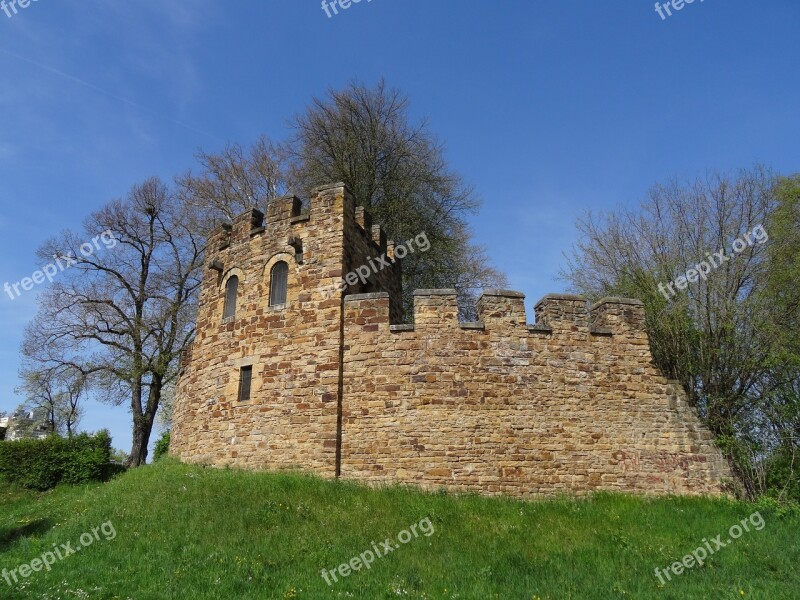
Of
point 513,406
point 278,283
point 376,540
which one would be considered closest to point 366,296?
point 278,283

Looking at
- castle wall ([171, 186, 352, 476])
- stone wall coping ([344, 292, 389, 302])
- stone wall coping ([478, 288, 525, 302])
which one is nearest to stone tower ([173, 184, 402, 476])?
castle wall ([171, 186, 352, 476])

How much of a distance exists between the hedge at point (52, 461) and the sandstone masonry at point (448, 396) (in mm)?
4584

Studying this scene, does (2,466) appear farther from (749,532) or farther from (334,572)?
(749,532)

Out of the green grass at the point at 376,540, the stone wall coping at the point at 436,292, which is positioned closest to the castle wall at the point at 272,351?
the green grass at the point at 376,540

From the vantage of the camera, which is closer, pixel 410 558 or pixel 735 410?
pixel 410 558

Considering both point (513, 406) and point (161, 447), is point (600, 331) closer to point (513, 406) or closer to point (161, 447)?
point (513, 406)

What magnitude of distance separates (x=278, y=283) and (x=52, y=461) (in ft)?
28.4

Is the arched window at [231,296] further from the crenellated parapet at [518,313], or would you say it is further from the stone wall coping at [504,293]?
the stone wall coping at [504,293]

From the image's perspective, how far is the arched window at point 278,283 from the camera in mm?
14766

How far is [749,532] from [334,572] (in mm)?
7070

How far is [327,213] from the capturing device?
14.8m

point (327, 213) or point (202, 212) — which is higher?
point (202, 212)

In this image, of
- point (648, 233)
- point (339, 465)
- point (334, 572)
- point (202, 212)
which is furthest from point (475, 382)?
point (202, 212)

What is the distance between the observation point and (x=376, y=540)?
9.41m
